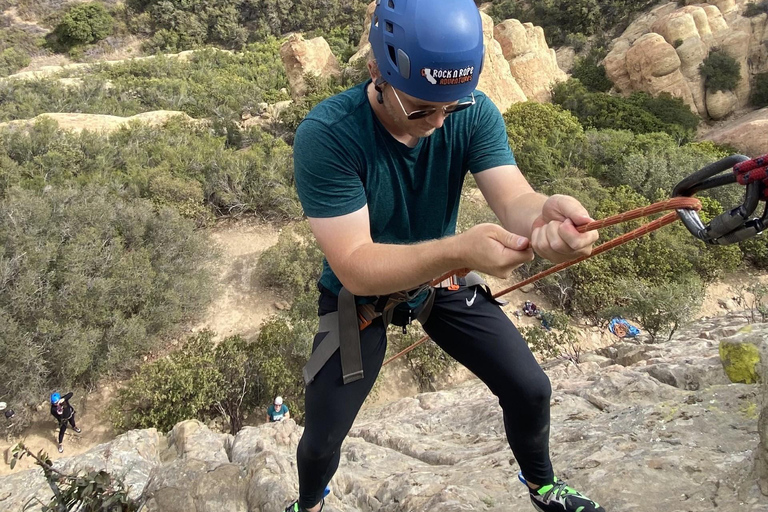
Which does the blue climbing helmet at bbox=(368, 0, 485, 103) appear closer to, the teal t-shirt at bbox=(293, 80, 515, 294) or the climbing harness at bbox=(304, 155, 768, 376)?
the teal t-shirt at bbox=(293, 80, 515, 294)

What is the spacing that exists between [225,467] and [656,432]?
104 inches

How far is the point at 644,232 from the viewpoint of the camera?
146 cm

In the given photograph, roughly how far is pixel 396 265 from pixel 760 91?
88.1ft

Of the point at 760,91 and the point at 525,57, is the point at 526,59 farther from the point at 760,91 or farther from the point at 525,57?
the point at 760,91

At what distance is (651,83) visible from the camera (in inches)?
829

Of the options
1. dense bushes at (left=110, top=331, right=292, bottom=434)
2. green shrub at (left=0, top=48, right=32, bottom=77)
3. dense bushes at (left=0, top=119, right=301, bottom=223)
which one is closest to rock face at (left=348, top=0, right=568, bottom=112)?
dense bushes at (left=0, top=119, right=301, bottom=223)

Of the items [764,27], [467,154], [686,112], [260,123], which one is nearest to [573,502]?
[467,154]

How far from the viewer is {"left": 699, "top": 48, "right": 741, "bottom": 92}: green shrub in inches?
825

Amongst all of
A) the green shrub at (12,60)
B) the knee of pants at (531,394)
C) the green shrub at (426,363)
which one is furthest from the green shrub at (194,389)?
the green shrub at (12,60)

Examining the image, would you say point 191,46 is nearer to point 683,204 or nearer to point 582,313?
point 582,313

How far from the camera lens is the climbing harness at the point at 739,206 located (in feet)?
4.13

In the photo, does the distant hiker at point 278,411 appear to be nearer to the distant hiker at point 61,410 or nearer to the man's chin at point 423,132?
the distant hiker at point 61,410

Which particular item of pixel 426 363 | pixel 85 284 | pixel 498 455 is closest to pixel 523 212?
pixel 498 455

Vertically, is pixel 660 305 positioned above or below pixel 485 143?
below
